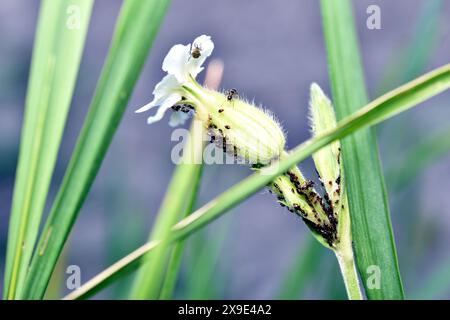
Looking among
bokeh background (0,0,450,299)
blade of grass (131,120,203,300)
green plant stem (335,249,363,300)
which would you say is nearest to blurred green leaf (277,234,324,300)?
green plant stem (335,249,363,300)

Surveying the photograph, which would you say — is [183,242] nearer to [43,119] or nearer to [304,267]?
[43,119]

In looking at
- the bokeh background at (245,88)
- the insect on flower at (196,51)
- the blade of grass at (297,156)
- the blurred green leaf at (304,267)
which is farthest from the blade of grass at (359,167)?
the bokeh background at (245,88)

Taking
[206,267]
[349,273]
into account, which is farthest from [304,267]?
[349,273]

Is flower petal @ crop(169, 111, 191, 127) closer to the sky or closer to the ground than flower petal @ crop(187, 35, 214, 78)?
closer to the ground

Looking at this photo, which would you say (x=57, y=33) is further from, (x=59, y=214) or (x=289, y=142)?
(x=289, y=142)

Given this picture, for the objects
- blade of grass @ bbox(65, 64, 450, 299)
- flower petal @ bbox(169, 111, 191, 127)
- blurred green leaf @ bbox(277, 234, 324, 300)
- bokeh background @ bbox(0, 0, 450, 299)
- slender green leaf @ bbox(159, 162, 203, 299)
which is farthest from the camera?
bokeh background @ bbox(0, 0, 450, 299)

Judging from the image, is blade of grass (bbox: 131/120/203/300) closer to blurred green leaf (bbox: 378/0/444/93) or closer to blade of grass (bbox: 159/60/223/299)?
blade of grass (bbox: 159/60/223/299)

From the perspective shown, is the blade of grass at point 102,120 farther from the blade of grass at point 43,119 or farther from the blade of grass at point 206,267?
the blade of grass at point 206,267
